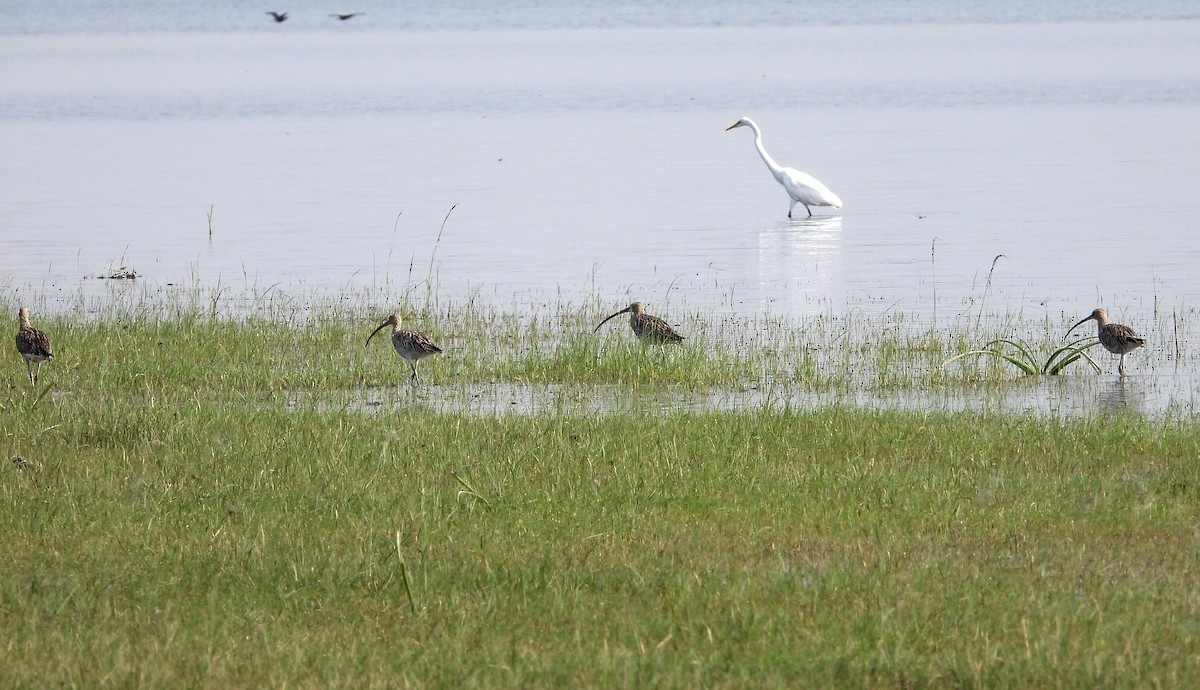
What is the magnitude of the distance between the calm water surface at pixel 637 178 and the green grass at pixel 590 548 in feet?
23.3

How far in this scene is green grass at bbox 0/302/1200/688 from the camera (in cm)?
590

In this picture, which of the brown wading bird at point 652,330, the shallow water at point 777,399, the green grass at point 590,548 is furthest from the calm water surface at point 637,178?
the green grass at point 590,548

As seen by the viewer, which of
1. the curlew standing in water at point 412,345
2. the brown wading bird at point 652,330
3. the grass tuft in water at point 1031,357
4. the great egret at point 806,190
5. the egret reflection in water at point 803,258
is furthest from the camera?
the great egret at point 806,190

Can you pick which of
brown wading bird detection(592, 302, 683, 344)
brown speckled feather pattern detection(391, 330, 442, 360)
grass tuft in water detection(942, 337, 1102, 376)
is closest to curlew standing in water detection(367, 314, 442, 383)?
brown speckled feather pattern detection(391, 330, 442, 360)

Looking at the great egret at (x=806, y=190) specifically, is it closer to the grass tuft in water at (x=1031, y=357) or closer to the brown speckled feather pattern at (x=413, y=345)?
the grass tuft in water at (x=1031, y=357)

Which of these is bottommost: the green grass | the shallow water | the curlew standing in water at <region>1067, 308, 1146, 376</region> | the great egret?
the green grass

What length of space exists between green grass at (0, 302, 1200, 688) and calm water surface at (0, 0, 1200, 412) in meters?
7.10

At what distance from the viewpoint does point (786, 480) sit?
28.3 feet

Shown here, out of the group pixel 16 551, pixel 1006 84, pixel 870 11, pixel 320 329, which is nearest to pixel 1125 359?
pixel 320 329

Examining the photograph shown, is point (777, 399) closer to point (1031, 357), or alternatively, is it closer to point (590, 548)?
point (1031, 357)

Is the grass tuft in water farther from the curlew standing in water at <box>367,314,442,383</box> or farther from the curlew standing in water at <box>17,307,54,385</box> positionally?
the curlew standing in water at <box>17,307,54,385</box>

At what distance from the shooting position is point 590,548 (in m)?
7.33

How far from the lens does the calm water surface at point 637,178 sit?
1969cm

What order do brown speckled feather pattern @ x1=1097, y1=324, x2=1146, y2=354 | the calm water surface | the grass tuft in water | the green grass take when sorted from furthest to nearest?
the calm water surface, brown speckled feather pattern @ x1=1097, y1=324, x2=1146, y2=354, the grass tuft in water, the green grass
